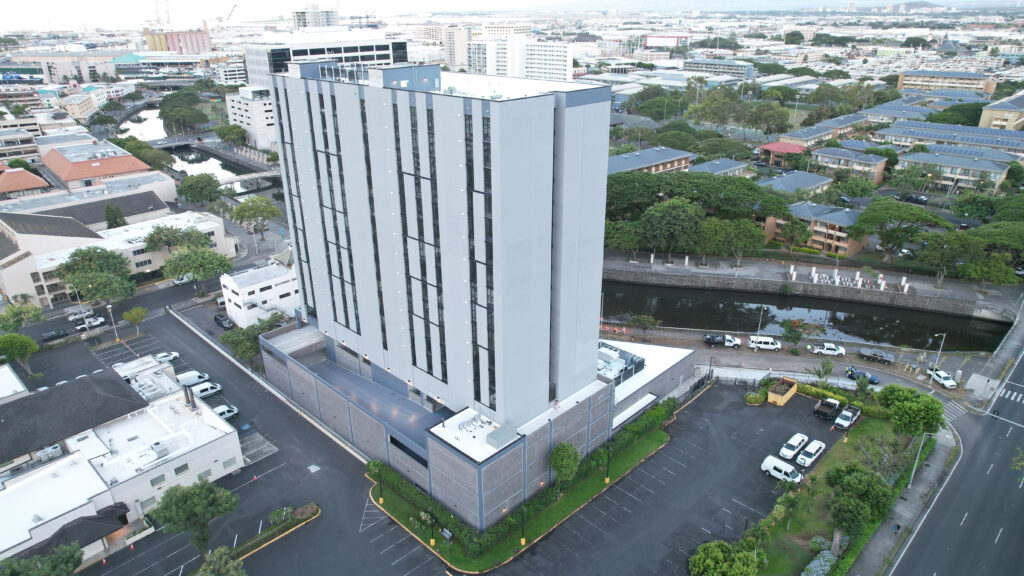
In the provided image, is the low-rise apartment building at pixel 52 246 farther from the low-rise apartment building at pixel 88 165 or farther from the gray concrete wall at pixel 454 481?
the gray concrete wall at pixel 454 481

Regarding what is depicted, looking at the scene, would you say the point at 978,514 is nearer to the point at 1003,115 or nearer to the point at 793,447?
the point at 793,447

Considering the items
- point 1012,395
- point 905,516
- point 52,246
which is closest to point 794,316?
point 1012,395

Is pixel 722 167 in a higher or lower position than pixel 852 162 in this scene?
higher

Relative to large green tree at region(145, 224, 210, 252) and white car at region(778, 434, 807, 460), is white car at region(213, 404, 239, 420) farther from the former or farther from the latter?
white car at region(778, 434, 807, 460)

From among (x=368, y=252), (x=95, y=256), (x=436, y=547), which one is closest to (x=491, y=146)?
(x=368, y=252)

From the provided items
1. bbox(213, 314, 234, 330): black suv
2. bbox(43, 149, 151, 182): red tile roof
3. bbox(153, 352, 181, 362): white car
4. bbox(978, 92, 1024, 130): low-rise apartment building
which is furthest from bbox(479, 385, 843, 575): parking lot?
bbox(978, 92, 1024, 130): low-rise apartment building

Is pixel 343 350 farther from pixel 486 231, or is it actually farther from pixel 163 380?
pixel 486 231
